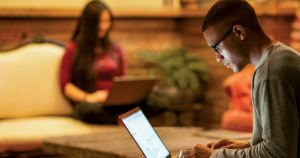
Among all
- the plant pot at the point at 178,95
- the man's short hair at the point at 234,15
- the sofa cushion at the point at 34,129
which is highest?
the man's short hair at the point at 234,15

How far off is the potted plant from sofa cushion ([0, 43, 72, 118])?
1.27 m

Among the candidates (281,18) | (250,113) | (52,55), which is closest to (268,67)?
(250,113)

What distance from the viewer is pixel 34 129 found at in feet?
7.66

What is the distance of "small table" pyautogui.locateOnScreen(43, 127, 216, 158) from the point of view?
1.41m

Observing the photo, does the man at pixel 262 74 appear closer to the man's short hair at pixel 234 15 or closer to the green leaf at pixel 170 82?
the man's short hair at pixel 234 15

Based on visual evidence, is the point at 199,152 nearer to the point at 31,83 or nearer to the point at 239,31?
the point at 239,31

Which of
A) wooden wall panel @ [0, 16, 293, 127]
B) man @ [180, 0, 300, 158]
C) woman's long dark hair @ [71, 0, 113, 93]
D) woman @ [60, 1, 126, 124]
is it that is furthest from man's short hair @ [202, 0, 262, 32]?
wooden wall panel @ [0, 16, 293, 127]

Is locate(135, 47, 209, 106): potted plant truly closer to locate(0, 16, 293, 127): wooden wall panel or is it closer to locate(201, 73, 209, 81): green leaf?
locate(201, 73, 209, 81): green leaf

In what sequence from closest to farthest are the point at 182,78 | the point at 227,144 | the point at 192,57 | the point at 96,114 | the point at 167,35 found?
the point at 227,144 → the point at 96,114 → the point at 182,78 → the point at 192,57 → the point at 167,35

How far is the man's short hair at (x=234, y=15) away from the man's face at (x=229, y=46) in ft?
0.09

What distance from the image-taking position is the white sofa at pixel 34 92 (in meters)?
2.47

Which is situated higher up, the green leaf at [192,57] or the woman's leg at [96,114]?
the green leaf at [192,57]

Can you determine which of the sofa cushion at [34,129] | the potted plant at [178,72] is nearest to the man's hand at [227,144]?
the sofa cushion at [34,129]

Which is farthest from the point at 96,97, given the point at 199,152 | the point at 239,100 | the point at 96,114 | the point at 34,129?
the point at 199,152
